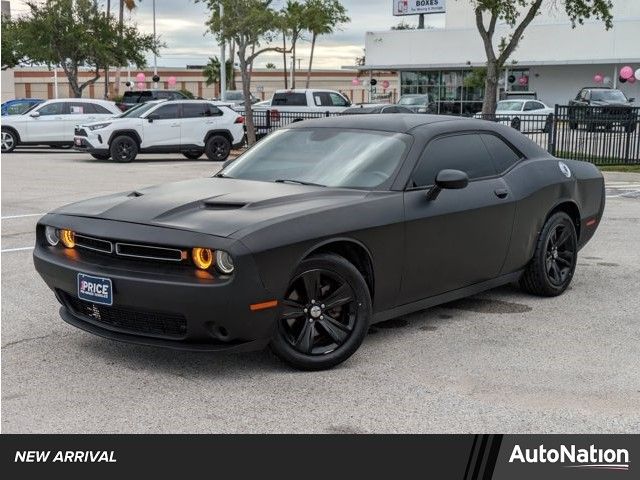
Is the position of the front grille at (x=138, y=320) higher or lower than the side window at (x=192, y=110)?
lower

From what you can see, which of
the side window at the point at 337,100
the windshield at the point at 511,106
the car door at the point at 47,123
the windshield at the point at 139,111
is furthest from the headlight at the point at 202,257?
the windshield at the point at 511,106

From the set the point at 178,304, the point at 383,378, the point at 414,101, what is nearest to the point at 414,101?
the point at 414,101

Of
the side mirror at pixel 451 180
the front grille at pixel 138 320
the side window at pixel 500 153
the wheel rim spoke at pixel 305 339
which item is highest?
the side window at pixel 500 153

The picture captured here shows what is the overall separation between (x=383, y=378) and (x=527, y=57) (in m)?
55.7

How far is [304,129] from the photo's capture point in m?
6.95

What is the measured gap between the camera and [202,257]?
16.9 ft

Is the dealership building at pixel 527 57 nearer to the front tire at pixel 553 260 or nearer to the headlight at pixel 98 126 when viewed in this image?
the headlight at pixel 98 126

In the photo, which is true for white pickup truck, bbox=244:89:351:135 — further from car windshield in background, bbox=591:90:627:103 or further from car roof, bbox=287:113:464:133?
car roof, bbox=287:113:464:133

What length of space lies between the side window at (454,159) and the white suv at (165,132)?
17.5 meters

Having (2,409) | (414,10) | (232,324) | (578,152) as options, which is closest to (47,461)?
(2,409)

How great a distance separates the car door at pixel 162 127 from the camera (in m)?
23.7

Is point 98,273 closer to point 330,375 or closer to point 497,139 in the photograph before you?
point 330,375

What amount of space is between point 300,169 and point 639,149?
16691 millimetres

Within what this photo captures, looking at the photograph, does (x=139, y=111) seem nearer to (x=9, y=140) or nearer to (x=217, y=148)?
(x=217, y=148)
